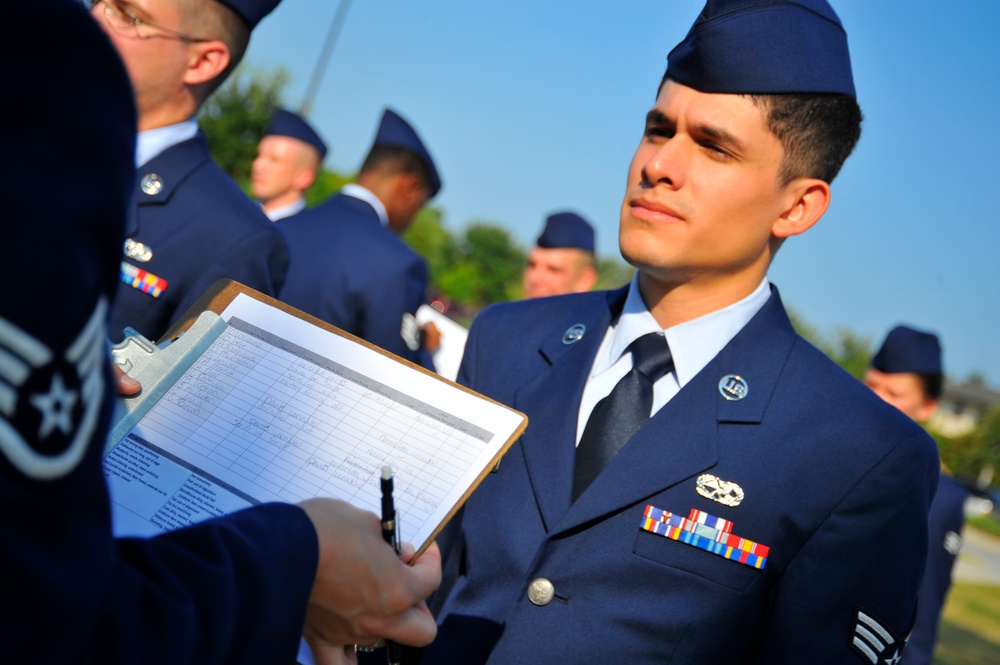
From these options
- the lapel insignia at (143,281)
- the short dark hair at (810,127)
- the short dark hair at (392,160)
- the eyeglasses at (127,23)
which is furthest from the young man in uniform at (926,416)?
the eyeglasses at (127,23)

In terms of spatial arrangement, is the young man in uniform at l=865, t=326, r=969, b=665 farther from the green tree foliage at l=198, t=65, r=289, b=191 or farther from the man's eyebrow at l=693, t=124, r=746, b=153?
the green tree foliage at l=198, t=65, r=289, b=191

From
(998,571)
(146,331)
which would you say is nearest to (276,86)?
(998,571)

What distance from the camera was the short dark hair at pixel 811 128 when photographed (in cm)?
210

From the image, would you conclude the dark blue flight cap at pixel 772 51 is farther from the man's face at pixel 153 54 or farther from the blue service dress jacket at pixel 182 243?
the man's face at pixel 153 54

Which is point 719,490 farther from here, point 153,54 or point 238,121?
point 238,121

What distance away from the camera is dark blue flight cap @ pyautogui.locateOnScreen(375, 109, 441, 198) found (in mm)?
5418

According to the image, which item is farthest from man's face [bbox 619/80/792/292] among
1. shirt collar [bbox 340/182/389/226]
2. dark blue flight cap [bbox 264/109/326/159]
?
dark blue flight cap [bbox 264/109/326/159]

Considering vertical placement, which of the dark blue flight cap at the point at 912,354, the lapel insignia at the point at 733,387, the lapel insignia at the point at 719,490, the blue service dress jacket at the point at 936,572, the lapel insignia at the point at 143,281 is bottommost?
the blue service dress jacket at the point at 936,572

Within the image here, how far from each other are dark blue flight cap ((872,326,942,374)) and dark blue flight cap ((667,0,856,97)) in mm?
3152

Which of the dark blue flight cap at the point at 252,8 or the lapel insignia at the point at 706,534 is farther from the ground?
the dark blue flight cap at the point at 252,8

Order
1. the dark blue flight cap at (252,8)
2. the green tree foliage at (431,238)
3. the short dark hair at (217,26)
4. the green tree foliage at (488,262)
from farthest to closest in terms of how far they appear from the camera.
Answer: the green tree foliage at (488,262)
the green tree foliage at (431,238)
the dark blue flight cap at (252,8)
the short dark hair at (217,26)

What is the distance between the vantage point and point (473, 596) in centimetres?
203

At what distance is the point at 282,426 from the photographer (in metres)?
1.45

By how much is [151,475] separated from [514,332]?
1.24 m
